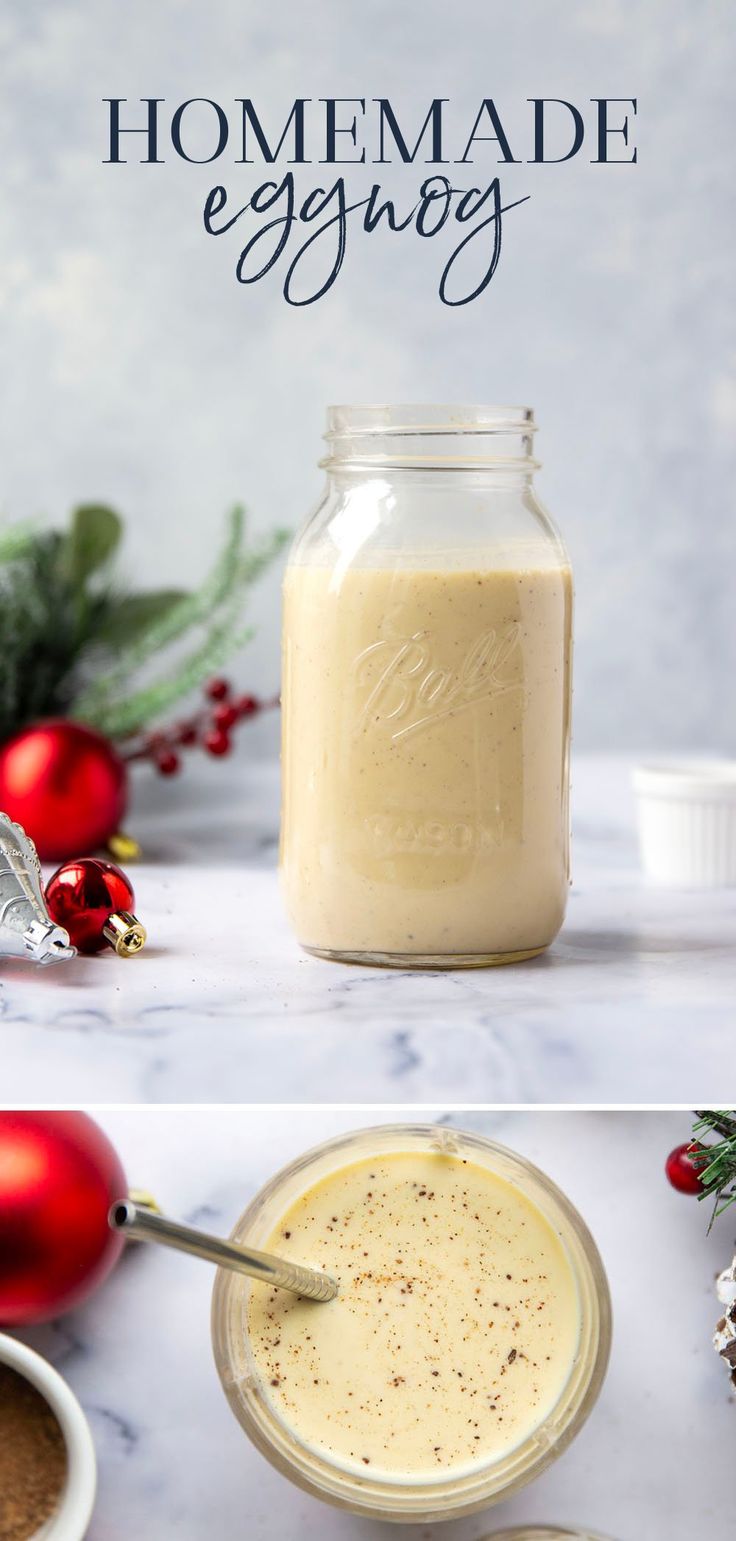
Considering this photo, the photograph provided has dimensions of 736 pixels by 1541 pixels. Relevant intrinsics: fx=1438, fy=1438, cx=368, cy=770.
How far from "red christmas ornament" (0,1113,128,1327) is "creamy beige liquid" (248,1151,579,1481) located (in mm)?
99

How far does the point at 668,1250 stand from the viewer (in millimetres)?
823

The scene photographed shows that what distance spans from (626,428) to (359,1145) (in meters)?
0.78

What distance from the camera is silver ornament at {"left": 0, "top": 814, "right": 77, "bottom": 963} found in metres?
0.61

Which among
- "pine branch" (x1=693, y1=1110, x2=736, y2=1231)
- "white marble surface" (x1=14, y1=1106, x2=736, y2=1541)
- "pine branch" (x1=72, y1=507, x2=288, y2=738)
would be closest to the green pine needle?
"pine branch" (x1=72, y1=507, x2=288, y2=738)

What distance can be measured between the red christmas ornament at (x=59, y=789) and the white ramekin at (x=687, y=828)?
349 millimetres

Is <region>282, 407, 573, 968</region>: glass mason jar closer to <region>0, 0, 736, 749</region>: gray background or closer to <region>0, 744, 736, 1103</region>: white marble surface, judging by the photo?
<region>0, 744, 736, 1103</region>: white marble surface

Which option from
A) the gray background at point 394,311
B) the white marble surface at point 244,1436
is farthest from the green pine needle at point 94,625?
the white marble surface at point 244,1436

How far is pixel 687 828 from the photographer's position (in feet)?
2.78

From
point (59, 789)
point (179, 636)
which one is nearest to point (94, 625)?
point (179, 636)

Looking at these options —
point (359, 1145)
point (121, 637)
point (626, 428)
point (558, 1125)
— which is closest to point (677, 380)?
point (626, 428)

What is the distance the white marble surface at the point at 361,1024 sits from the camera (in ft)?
1.74

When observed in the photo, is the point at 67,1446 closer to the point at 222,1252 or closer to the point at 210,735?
the point at 222,1252

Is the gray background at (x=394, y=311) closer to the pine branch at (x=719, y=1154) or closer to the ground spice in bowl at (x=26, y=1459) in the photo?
the pine branch at (x=719, y=1154)

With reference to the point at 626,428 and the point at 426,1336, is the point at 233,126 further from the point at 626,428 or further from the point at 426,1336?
the point at 426,1336
